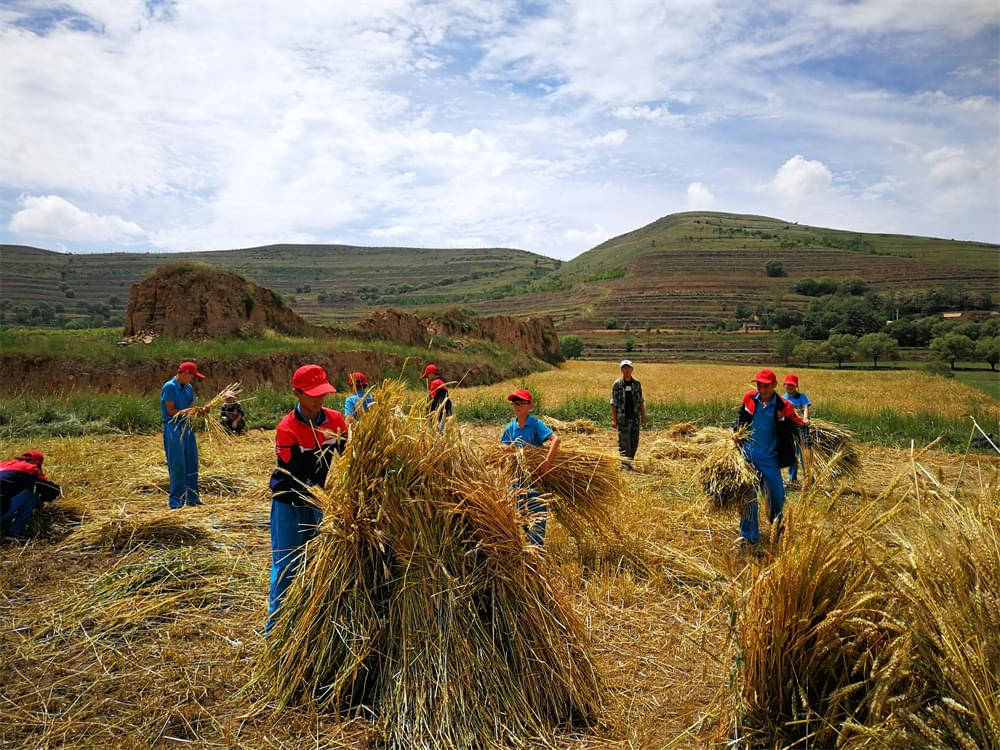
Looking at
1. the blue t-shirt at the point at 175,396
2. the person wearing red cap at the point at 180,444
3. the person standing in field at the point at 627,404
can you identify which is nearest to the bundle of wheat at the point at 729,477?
the person standing in field at the point at 627,404

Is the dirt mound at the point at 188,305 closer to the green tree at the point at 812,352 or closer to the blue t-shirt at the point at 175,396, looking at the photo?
the blue t-shirt at the point at 175,396

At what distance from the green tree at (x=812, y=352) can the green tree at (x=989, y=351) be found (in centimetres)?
968

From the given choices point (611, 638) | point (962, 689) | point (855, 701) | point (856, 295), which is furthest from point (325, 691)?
point (856, 295)

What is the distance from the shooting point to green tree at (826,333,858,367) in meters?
47.8

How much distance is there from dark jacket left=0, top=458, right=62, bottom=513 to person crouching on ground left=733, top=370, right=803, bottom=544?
7313mm

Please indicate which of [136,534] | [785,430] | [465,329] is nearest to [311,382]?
[136,534]

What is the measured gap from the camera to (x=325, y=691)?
10.7 feet

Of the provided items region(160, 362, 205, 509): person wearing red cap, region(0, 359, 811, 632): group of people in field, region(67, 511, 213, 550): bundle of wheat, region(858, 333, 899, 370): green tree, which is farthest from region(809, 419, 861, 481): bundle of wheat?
region(858, 333, 899, 370): green tree

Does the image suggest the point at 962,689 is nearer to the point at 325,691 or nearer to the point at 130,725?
the point at 325,691

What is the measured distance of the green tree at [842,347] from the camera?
157ft

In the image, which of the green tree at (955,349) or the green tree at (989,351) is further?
the green tree at (955,349)

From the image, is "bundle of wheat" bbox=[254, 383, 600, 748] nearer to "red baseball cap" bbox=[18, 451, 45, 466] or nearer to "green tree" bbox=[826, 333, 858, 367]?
"red baseball cap" bbox=[18, 451, 45, 466]

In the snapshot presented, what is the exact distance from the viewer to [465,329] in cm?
3878

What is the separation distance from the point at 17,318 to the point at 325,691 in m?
58.9
